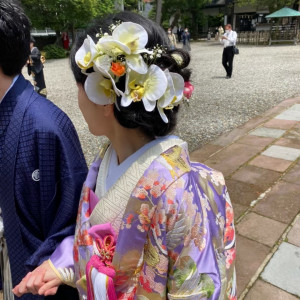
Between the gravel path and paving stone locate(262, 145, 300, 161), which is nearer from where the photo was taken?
paving stone locate(262, 145, 300, 161)

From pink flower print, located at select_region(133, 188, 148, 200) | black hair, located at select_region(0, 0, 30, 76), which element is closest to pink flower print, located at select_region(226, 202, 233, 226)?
pink flower print, located at select_region(133, 188, 148, 200)

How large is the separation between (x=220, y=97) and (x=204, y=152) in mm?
3549

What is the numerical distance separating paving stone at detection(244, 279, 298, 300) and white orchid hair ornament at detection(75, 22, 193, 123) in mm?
1540

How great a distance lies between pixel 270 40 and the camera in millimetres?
19922

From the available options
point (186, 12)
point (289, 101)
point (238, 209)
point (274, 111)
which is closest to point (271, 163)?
point (238, 209)

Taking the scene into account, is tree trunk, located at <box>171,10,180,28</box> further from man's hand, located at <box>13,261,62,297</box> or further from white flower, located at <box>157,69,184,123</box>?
man's hand, located at <box>13,261,62,297</box>

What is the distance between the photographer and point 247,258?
7.37 ft

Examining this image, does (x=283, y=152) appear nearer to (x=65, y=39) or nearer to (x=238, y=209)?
(x=238, y=209)

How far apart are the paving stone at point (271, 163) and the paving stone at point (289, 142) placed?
1.82 feet

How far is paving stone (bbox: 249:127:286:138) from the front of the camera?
4773 millimetres

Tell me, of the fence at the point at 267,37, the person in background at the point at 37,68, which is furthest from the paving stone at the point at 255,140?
the fence at the point at 267,37

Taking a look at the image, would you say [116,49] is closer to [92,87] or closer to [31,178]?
[92,87]

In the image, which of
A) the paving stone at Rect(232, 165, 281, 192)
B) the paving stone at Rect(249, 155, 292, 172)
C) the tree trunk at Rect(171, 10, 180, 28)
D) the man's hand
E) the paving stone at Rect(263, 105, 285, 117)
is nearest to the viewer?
the man's hand

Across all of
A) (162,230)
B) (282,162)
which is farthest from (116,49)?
(282,162)
